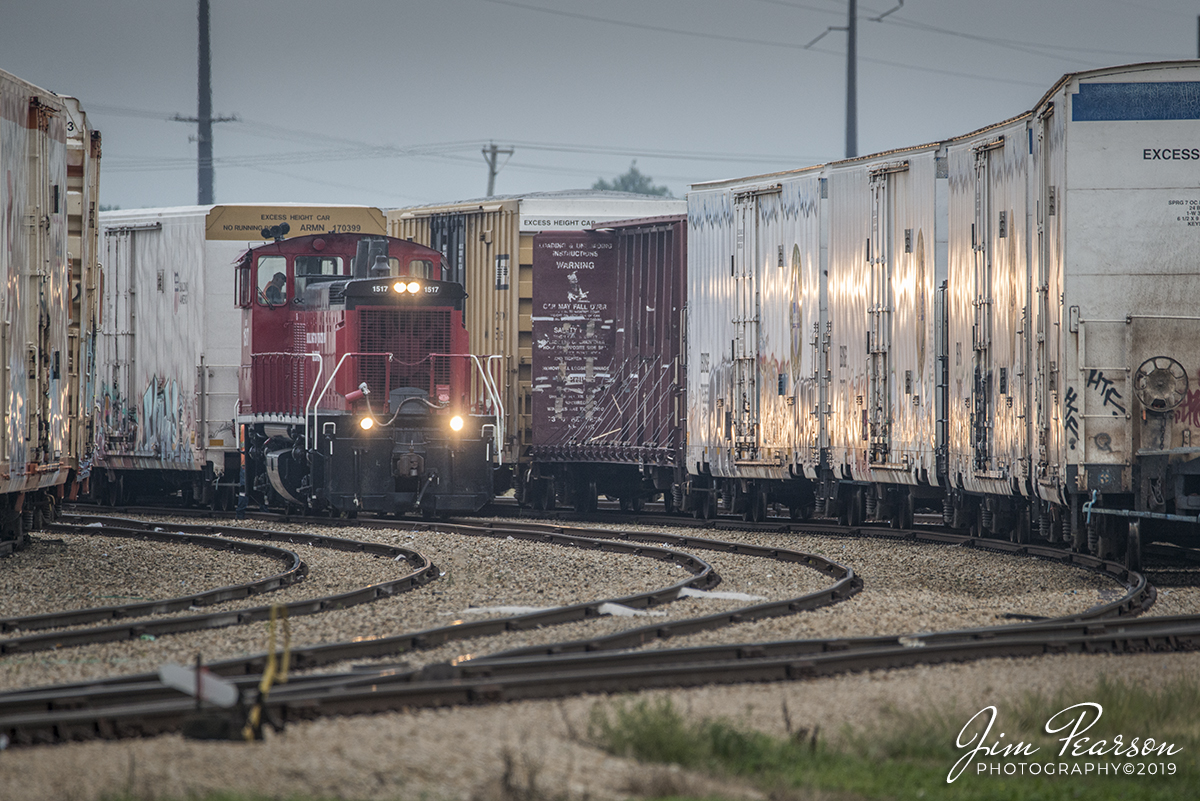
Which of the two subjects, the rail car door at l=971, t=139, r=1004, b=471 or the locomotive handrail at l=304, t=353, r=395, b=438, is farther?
the locomotive handrail at l=304, t=353, r=395, b=438

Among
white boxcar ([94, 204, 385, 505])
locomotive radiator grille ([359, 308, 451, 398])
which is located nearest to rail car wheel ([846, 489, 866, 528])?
locomotive radiator grille ([359, 308, 451, 398])

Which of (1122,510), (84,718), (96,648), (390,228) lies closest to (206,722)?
(84,718)

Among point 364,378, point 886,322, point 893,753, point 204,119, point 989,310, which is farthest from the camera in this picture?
point 204,119

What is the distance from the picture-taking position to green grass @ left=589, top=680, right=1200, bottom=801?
6.13 metres

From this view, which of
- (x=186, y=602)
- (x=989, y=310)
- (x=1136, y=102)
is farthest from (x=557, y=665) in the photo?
(x=989, y=310)

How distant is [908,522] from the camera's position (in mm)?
18188

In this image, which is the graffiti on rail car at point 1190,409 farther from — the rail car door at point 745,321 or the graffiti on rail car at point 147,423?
the graffiti on rail car at point 147,423

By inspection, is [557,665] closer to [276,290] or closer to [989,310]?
[989,310]

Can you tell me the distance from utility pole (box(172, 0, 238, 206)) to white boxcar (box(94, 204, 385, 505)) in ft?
82.9

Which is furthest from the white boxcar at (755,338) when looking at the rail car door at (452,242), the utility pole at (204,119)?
the utility pole at (204,119)

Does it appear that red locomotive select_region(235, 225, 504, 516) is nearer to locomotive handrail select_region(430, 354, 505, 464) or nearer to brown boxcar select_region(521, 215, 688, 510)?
locomotive handrail select_region(430, 354, 505, 464)

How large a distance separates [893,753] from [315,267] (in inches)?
577

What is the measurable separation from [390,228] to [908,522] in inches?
413

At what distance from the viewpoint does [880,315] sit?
17438 millimetres
